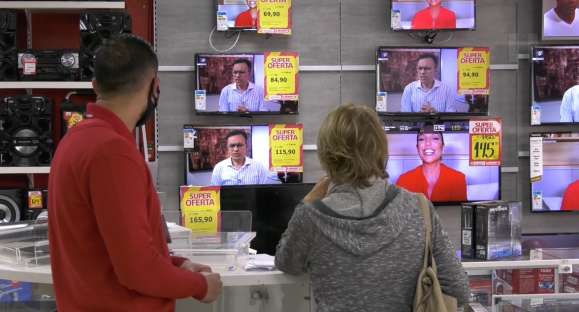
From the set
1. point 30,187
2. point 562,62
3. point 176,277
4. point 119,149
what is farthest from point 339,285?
point 562,62

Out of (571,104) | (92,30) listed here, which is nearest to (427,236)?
(92,30)

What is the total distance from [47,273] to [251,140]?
3.12 meters

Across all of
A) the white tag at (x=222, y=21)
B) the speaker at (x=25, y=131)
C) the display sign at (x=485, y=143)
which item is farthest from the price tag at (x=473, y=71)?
the speaker at (x=25, y=131)

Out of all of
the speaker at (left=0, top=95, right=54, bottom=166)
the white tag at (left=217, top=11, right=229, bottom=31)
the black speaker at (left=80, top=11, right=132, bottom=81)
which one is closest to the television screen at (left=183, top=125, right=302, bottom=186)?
the white tag at (left=217, top=11, right=229, bottom=31)

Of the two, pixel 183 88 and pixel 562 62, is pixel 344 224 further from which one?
pixel 562 62

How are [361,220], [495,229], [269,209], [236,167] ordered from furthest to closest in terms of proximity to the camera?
[236,167] → [269,209] → [495,229] → [361,220]

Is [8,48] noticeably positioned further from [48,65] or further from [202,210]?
[202,210]

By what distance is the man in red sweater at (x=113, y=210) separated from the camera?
1.66 meters

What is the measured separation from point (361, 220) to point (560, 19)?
4.30m

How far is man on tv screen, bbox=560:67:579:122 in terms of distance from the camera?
18.1 feet

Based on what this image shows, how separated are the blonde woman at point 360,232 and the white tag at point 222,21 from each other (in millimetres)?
3408

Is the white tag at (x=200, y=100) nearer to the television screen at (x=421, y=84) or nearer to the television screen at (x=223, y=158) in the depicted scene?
the television screen at (x=223, y=158)

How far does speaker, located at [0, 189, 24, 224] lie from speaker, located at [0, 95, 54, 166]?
196 millimetres

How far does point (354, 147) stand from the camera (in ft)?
6.48
